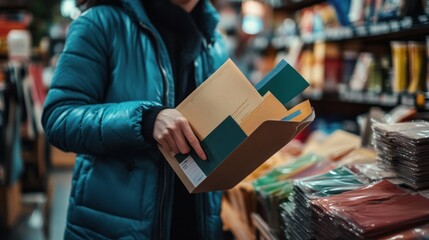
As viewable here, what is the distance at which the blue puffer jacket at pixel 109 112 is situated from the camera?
4.17ft

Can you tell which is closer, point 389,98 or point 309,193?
point 309,193

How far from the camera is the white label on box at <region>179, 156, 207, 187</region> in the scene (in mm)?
1141

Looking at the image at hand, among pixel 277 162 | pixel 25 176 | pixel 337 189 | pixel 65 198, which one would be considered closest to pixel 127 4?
pixel 337 189

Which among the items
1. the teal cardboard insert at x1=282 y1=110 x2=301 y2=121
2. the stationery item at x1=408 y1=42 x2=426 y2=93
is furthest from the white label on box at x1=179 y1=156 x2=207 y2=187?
the stationery item at x1=408 y1=42 x2=426 y2=93

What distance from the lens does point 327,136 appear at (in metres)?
2.45

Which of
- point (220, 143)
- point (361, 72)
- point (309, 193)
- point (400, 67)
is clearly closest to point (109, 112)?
point (220, 143)

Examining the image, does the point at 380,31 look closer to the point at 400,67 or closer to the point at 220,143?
the point at 400,67

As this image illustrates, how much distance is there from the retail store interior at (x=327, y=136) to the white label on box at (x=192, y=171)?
0.89 feet

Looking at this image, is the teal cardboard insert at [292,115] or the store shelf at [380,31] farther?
the store shelf at [380,31]

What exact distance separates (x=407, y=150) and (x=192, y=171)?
Answer: 1.70 ft

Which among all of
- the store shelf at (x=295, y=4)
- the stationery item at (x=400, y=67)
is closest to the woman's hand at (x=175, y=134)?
the stationery item at (x=400, y=67)

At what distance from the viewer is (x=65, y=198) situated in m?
5.19

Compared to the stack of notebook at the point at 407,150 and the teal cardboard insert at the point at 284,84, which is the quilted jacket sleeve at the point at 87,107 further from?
the stack of notebook at the point at 407,150

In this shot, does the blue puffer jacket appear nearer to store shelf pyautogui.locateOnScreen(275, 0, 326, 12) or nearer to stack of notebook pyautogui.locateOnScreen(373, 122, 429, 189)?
stack of notebook pyautogui.locateOnScreen(373, 122, 429, 189)
